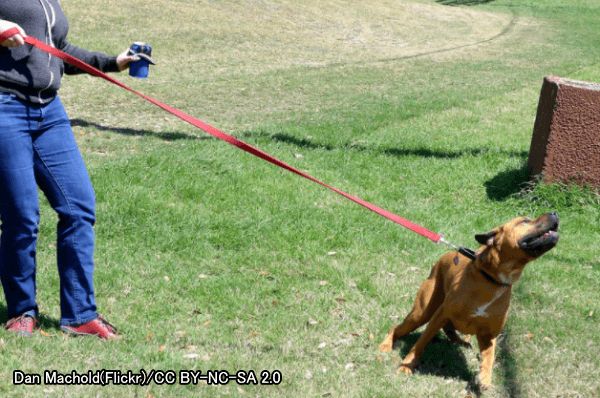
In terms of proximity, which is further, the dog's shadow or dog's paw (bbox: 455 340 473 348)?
dog's paw (bbox: 455 340 473 348)

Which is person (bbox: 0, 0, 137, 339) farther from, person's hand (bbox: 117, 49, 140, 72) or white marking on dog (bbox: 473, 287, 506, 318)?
white marking on dog (bbox: 473, 287, 506, 318)

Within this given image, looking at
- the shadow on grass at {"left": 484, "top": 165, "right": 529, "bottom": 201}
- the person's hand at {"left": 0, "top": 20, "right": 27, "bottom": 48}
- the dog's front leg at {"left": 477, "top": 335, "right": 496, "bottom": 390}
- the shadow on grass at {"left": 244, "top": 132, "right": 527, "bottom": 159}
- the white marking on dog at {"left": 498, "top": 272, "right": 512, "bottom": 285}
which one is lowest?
the shadow on grass at {"left": 244, "top": 132, "right": 527, "bottom": 159}

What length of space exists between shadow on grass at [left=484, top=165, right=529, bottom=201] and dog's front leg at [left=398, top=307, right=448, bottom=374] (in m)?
3.60

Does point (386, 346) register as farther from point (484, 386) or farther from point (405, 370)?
point (484, 386)

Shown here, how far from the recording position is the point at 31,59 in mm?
4070

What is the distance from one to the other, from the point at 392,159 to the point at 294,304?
3783 mm

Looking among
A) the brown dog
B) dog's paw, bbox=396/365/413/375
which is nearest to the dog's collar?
the brown dog

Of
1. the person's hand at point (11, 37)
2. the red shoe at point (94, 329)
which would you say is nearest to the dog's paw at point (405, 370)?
the red shoe at point (94, 329)

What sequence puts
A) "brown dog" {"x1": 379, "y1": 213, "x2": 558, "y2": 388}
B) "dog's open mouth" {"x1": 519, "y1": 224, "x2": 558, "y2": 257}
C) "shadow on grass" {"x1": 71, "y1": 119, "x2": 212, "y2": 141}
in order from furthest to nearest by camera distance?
1. "shadow on grass" {"x1": 71, "y1": 119, "x2": 212, "y2": 141}
2. "brown dog" {"x1": 379, "y1": 213, "x2": 558, "y2": 388}
3. "dog's open mouth" {"x1": 519, "y1": 224, "x2": 558, "y2": 257}

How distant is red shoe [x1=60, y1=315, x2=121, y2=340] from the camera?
4.55 meters

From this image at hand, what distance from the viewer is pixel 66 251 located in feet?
14.2

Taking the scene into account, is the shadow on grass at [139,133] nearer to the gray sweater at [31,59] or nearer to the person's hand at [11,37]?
the gray sweater at [31,59]

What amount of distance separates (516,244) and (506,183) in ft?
14.2

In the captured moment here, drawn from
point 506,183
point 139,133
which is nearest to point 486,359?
point 506,183
